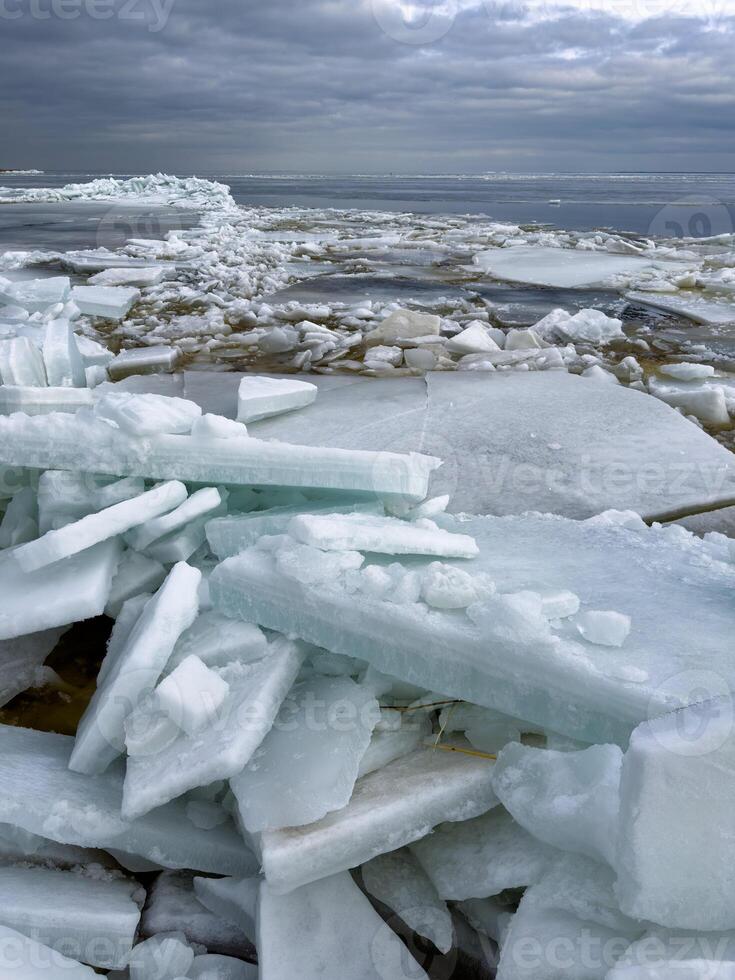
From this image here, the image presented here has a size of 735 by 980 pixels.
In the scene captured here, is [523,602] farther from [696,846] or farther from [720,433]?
[720,433]

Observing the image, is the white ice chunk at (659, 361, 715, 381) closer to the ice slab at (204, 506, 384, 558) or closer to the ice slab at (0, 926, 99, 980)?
the ice slab at (204, 506, 384, 558)

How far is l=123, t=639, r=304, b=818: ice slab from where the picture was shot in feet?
3.70

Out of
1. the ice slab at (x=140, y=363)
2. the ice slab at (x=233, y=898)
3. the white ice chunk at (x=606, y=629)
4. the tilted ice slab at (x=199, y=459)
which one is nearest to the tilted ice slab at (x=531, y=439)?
the tilted ice slab at (x=199, y=459)

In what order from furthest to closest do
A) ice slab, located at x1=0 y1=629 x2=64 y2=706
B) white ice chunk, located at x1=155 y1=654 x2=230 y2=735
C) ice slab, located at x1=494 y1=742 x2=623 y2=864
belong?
ice slab, located at x1=0 y1=629 x2=64 y2=706, white ice chunk, located at x1=155 y1=654 x2=230 y2=735, ice slab, located at x1=494 y1=742 x2=623 y2=864

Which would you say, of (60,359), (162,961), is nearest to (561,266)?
(60,359)

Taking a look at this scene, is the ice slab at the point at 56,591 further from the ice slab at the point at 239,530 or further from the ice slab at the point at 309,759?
the ice slab at the point at 309,759

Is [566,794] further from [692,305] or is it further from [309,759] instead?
[692,305]

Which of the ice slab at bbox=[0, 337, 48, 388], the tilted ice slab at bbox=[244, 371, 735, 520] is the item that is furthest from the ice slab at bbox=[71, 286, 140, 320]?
the ice slab at bbox=[0, 337, 48, 388]

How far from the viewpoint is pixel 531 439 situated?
9.89 ft

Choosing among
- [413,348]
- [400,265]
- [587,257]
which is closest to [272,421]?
[413,348]

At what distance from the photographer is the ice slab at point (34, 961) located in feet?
3.17

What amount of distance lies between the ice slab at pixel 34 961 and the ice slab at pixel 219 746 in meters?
0.19

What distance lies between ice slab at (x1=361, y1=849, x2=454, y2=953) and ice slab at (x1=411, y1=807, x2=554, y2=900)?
20mm

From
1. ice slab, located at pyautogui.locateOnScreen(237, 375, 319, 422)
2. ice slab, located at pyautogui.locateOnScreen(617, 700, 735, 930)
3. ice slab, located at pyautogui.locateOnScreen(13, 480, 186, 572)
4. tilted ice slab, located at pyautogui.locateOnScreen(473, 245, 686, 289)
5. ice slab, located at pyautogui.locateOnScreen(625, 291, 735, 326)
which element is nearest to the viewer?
ice slab, located at pyautogui.locateOnScreen(617, 700, 735, 930)
